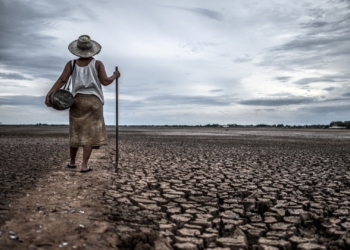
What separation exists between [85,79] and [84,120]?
0.55m

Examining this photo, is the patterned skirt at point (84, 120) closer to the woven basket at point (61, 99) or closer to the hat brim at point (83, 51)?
the woven basket at point (61, 99)

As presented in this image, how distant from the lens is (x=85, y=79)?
402 cm

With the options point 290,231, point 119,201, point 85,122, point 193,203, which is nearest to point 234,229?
point 290,231

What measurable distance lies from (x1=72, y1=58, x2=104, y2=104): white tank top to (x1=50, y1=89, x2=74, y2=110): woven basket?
150 millimetres

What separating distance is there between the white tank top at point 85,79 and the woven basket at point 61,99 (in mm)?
150

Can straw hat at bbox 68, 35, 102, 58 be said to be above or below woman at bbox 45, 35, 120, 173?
above

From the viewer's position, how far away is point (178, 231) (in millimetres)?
2209

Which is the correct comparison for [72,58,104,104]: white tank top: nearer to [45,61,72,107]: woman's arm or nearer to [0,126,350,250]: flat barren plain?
[45,61,72,107]: woman's arm

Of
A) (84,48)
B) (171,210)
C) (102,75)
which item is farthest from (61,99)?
(171,210)

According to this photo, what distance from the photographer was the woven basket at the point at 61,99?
390 cm

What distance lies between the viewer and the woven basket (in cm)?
390

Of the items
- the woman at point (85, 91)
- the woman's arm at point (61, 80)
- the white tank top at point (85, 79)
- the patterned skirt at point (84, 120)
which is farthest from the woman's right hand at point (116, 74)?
the woman's arm at point (61, 80)

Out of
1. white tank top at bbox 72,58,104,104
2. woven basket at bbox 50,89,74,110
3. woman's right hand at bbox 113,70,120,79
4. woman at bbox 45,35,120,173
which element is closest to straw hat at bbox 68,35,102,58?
woman at bbox 45,35,120,173

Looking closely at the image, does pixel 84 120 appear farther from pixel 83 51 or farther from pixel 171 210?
pixel 171 210
